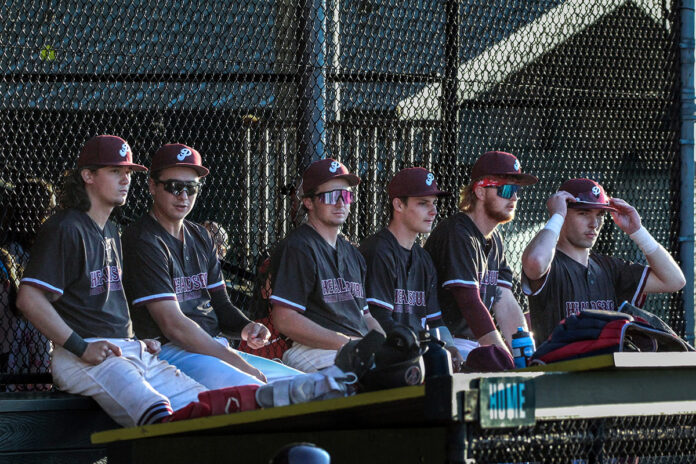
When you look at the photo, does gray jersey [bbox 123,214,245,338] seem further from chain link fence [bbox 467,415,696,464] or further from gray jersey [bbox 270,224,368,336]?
chain link fence [bbox 467,415,696,464]

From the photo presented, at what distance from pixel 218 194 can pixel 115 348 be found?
2803 millimetres

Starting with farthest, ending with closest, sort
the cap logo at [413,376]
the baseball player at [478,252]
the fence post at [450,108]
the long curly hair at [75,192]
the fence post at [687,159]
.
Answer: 1. the fence post at [687,159]
2. the fence post at [450,108]
3. the baseball player at [478,252]
4. the long curly hair at [75,192]
5. the cap logo at [413,376]

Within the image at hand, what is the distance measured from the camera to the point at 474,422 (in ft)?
9.71

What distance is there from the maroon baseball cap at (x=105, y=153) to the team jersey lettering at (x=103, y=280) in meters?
0.52

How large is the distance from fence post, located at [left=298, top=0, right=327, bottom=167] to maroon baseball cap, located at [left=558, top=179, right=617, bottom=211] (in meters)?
1.57

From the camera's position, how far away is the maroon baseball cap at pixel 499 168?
6.39m

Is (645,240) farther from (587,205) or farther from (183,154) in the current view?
(183,154)

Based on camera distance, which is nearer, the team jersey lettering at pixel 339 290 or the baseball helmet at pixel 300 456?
the baseball helmet at pixel 300 456

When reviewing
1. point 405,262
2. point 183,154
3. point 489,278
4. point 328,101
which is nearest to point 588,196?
point 489,278

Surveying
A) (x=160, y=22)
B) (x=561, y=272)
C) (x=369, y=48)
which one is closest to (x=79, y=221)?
(x=160, y=22)

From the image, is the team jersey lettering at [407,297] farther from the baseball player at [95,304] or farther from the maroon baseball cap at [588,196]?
the baseball player at [95,304]

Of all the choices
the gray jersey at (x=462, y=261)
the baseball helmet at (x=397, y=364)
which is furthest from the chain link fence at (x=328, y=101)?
the baseball helmet at (x=397, y=364)

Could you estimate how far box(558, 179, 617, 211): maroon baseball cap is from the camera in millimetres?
6379

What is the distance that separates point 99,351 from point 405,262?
6.51ft
